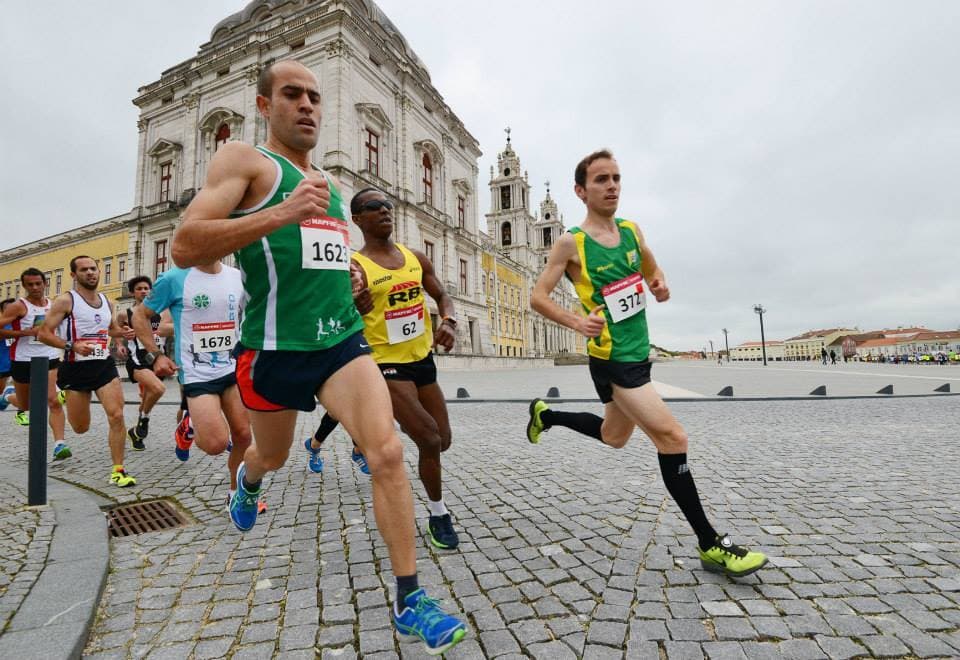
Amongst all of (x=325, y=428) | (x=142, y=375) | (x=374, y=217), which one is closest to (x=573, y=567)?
(x=374, y=217)

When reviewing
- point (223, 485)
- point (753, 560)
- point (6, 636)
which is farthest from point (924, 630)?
point (223, 485)

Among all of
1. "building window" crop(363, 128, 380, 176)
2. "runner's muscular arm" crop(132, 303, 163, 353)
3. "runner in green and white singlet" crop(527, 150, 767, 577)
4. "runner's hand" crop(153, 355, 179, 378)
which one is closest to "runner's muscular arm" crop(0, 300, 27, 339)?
"runner's muscular arm" crop(132, 303, 163, 353)

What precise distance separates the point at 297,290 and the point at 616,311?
1.60m

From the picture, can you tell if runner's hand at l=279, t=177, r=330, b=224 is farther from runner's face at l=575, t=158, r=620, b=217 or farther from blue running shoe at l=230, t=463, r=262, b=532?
blue running shoe at l=230, t=463, r=262, b=532

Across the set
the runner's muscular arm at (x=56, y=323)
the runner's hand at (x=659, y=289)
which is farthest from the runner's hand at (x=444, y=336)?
the runner's muscular arm at (x=56, y=323)

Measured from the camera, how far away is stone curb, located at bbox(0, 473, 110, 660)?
1.77 m

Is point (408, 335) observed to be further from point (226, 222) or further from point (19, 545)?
point (19, 545)

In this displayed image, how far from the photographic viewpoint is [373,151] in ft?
99.5

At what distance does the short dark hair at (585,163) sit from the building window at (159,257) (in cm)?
3639

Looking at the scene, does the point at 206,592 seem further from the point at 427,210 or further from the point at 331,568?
the point at 427,210

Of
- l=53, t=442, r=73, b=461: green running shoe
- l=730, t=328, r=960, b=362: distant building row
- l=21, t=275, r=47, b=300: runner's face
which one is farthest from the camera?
l=730, t=328, r=960, b=362: distant building row

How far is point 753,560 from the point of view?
225 centimetres

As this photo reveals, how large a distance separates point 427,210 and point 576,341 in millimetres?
71942

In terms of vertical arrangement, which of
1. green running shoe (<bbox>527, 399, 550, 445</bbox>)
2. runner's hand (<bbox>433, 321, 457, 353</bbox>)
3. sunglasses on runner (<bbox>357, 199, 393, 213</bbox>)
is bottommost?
green running shoe (<bbox>527, 399, 550, 445</bbox>)
